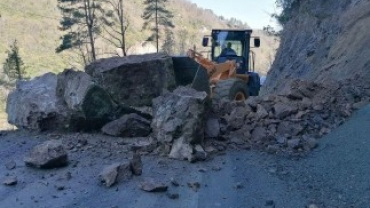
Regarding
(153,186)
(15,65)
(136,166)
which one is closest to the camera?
(153,186)

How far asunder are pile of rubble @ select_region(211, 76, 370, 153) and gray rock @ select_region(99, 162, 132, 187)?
77.6 inches

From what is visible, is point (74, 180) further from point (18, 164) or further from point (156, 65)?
point (156, 65)

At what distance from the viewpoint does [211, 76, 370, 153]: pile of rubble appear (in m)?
6.30

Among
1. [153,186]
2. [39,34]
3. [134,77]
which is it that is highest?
[39,34]

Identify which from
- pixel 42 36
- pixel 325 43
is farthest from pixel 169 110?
pixel 42 36

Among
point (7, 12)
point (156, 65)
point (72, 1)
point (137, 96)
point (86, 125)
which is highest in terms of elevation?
point (7, 12)

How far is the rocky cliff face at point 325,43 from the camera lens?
31.7 ft

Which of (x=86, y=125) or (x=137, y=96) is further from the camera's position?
(x=137, y=96)

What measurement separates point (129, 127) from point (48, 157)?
1689 mm

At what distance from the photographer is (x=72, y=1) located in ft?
105

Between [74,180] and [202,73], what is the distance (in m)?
3.70

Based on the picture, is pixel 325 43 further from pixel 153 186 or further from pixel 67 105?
pixel 153 186

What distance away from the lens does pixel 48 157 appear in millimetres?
5438

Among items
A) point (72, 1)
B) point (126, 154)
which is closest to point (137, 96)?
point (126, 154)
